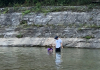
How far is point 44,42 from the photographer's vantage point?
94.9ft

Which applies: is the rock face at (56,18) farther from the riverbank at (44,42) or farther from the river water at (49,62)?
A: the river water at (49,62)

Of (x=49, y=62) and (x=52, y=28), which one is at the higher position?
(x=52, y=28)

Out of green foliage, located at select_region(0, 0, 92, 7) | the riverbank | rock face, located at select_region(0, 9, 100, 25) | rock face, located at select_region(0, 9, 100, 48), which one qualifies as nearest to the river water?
the riverbank

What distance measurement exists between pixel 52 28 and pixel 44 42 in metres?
2.56

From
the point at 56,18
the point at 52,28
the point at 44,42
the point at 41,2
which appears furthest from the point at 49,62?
the point at 41,2

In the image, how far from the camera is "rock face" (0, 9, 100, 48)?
2842cm

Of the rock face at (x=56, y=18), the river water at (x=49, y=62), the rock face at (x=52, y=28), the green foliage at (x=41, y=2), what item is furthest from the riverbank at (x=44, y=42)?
the river water at (x=49, y=62)

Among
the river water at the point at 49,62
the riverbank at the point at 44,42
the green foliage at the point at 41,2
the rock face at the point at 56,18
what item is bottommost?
the riverbank at the point at 44,42

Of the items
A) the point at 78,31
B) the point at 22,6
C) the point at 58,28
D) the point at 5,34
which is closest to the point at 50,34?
the point at 58,28

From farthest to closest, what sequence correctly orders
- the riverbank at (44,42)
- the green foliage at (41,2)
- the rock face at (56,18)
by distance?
1. the green foliage at (41,2)
2. the rock face at (56,18)
3. the riverbank at (44,42)

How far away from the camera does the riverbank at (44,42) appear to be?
27.3 metres

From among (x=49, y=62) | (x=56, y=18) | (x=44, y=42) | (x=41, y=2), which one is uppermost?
(x=41, y=2)

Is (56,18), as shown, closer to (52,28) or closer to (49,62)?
(52,28)

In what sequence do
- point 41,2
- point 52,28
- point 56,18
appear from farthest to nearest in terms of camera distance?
point 41,2 → point 56,18 → point 52,28
